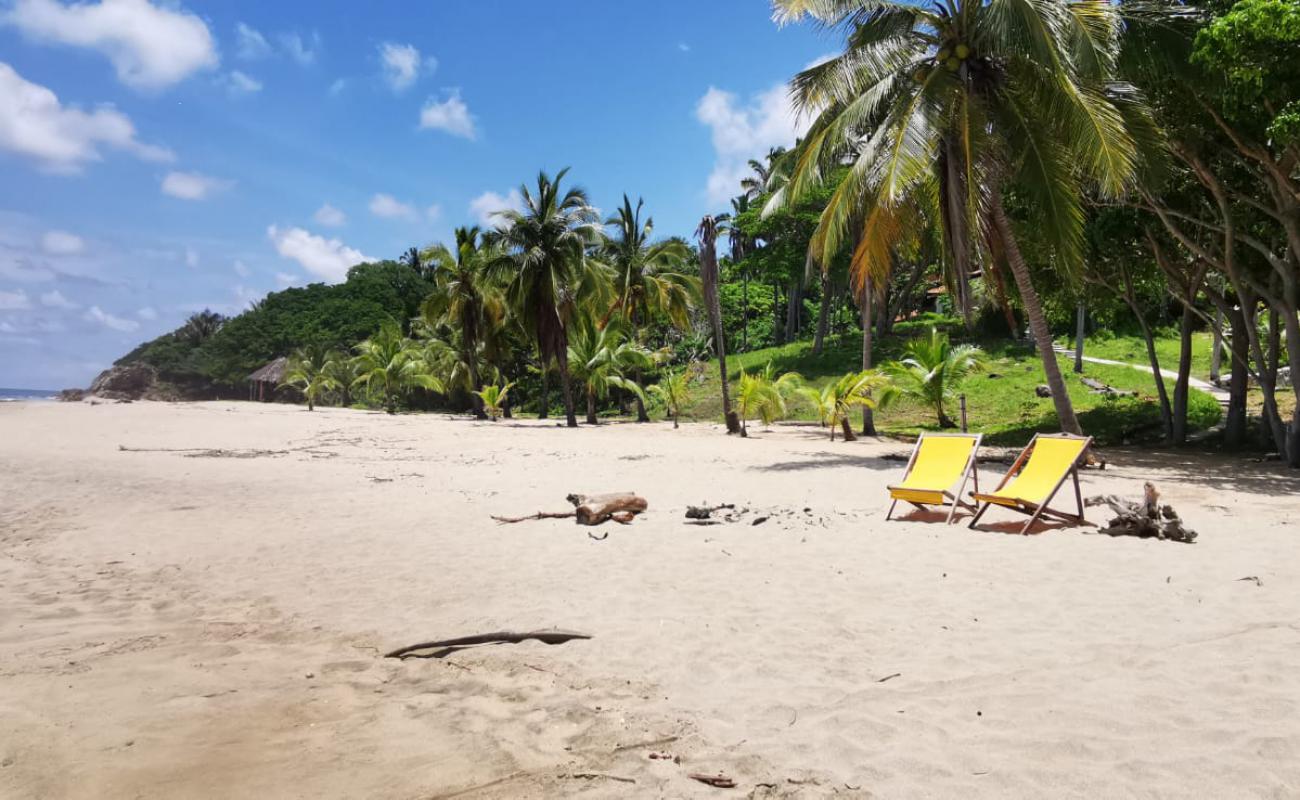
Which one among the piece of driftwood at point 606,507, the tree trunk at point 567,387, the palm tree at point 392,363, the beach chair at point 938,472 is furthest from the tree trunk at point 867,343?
the palm tree at point 392,363

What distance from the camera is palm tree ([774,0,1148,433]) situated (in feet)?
34.0

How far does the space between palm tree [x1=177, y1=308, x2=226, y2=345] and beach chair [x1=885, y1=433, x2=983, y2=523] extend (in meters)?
85.2

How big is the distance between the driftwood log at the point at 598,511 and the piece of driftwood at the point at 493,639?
307 cm

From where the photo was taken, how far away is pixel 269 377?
184ft

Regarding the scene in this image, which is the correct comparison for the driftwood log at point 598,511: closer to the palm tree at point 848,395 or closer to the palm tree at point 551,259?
the palm tree at point 848,395

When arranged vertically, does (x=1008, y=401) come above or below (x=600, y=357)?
below

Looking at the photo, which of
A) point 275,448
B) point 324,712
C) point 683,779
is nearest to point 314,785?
point 324,712

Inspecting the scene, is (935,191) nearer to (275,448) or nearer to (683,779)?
(683,779)

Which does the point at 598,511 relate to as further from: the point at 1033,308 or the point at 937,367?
the point at 937,367

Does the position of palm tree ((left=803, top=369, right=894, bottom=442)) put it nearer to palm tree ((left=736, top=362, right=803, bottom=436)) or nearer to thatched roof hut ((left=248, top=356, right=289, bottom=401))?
palm tree ((left=736, top=362, right=803, bottom=436))

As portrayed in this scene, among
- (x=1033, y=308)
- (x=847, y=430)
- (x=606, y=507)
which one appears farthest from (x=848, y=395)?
(x=606, y=507)

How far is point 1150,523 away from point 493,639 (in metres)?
5.37

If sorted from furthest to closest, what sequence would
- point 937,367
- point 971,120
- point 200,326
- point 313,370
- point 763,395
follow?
point 200,326
point 313,370
point 763,395
point 937,367
point 971,120

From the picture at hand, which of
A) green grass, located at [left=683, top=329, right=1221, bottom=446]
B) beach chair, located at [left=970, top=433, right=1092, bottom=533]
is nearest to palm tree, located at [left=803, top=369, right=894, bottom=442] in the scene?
green grass, located at [left=683, top=329, right=1221, bottom=446]
